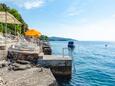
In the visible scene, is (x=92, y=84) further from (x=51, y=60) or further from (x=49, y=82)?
(x=49, y=82)

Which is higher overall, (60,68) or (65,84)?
(60,68)

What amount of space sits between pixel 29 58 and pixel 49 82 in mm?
6494

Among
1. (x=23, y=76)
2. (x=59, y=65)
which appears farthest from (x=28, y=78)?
(x=59, y=65)

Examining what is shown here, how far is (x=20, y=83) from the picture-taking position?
11.4 m

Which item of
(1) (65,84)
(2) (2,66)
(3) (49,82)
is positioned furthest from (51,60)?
(3) (49,82)

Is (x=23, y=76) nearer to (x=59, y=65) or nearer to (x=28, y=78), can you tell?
(x=28, y=78)

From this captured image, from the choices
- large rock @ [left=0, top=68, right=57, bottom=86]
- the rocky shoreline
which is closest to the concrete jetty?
the rocky shoreline

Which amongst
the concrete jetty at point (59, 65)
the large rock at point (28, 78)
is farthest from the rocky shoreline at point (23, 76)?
the concrete jetty at point (59, 65)

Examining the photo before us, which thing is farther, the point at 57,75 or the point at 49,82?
the point at 57,75

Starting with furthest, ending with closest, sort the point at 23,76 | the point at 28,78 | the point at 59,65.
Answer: the point at 59,65, the point at 23,76, the point at 28,78

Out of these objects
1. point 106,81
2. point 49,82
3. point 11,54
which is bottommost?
point 106,81

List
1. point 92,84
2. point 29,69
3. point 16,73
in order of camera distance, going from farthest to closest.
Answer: point 92,84, point 29,69, point 16,73

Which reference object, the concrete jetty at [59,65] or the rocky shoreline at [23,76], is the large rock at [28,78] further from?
the concrete jetty at [59,65]

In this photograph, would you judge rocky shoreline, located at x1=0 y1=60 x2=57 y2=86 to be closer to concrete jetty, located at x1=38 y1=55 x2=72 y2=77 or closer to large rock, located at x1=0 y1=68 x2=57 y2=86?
large rock, located at x1=0 y1=68 x2=57 y2=86
